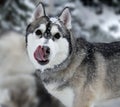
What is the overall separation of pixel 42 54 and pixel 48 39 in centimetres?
19

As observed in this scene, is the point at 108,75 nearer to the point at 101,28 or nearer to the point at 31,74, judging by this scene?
the point at 31,74

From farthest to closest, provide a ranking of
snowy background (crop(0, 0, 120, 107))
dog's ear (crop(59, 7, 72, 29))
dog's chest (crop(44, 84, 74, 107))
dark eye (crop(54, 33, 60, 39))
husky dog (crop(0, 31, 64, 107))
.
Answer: snowy background (crop(0, 0, 120, 107))
husky dog (crop(0, 31, 64, 107))
dog's chest (crop(44, 84, 74, 107))
dog's ear (crop(59, 7, 72, 29))
dark eye (crop(54, 33, 60, 39))

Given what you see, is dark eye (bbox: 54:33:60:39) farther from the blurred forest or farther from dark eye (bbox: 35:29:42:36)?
the blurred forest

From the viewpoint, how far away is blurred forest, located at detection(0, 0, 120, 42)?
14352 mm

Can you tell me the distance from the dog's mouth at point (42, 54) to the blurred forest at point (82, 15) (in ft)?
23.2

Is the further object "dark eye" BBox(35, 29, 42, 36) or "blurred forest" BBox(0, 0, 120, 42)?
"blurred forest" BBox(0, 0, 120, 42)

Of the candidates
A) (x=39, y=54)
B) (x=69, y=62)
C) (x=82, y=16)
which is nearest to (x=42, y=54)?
(x=39, y=54)

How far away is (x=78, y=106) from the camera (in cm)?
665

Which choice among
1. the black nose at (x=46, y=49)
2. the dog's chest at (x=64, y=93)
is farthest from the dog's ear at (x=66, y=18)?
the dog's chest at (x=64, y=93)

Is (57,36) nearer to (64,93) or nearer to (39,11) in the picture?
(39,11)

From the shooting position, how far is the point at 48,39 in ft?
20.3

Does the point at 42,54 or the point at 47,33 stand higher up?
the point at 47,33

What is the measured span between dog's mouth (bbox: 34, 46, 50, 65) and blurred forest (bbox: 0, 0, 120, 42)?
7.06m

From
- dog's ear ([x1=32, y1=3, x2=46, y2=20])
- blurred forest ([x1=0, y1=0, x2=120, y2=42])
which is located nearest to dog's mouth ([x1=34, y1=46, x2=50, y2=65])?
dog's ear ([x1=32, y1=3, x2=46, y2=20])
